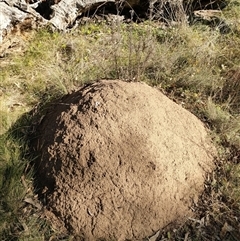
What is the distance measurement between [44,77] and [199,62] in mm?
1602

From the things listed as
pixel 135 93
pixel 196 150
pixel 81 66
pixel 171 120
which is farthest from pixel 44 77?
pixel 196 150

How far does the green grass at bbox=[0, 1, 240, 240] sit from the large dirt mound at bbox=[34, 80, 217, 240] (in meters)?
0.15

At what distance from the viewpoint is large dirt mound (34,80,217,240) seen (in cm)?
257

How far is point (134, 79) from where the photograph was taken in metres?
3.52

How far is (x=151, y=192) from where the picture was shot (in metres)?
A: 2.63

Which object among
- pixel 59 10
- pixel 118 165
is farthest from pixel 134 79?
pixel 59 10

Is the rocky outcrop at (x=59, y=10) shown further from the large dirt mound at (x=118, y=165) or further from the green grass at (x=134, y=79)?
the large dirt mound at (x=118, y=165)

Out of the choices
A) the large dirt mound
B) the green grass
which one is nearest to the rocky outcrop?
the green grass

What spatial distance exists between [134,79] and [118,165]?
112 cm

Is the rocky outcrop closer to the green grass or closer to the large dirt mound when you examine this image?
the green grass

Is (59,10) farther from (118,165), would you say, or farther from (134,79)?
(118,165)

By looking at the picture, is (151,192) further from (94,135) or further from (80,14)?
(80,14)

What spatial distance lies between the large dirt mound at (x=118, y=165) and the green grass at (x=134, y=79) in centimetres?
15

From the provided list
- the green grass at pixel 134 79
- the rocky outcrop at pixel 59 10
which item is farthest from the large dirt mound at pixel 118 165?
the rocky outcrop at pixel 59 10
